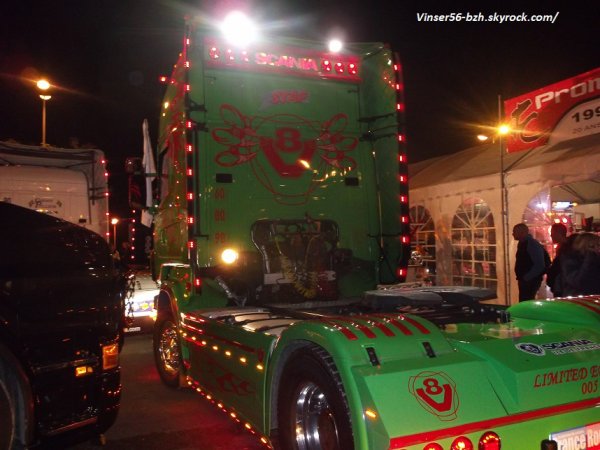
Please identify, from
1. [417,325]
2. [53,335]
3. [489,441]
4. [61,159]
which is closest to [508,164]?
[417,325]

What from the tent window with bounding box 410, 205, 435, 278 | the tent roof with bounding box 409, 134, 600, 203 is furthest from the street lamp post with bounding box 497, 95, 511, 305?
the tent window with bounding box 410, 205, 435, 278

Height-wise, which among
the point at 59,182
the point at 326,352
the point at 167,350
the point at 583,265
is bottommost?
the point at 167,350

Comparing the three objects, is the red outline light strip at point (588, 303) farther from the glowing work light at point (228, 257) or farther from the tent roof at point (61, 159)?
the tent roof at point (61, 159)

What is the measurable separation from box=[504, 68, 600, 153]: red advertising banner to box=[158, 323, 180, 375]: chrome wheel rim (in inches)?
A: 285

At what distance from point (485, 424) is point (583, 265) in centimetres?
349

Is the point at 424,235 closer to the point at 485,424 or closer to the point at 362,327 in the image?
the point at 362,327

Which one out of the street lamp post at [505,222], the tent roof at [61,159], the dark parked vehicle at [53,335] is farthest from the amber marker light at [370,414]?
the tent roof at [61,159]

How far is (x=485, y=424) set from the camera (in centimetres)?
247

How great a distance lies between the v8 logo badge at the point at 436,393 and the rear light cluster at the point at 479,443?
0.11 m

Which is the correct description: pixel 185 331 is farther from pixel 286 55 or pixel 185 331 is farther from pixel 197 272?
pixel 286 55

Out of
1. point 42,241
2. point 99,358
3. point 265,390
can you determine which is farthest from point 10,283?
point 265,390

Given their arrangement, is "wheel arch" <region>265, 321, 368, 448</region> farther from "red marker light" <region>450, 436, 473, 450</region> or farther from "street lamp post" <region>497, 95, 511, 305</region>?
"street lamp post" <region>497, 95, 511, 305</region>

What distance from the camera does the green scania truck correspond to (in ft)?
9.21

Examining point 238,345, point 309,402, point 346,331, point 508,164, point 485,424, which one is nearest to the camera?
point 485,424
